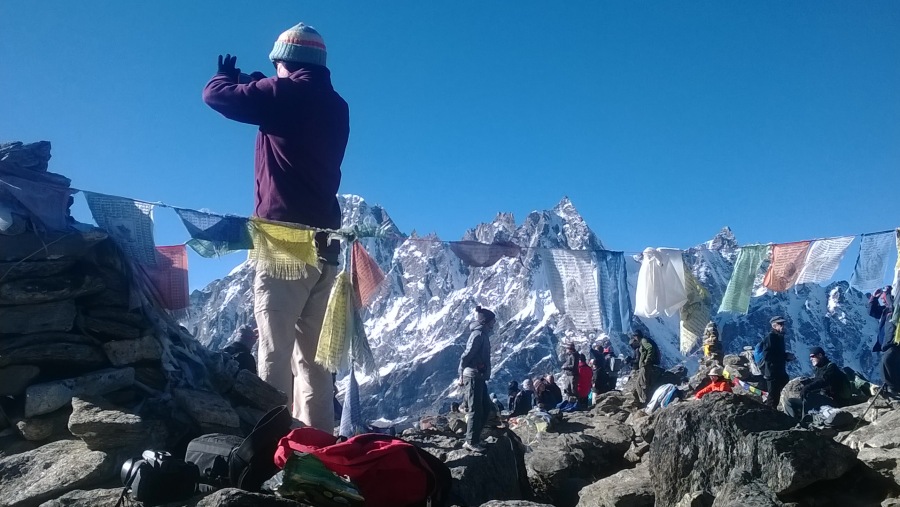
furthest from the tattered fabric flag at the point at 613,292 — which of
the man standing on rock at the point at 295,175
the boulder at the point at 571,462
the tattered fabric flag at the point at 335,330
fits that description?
the man standing on rock at the point at 295,175

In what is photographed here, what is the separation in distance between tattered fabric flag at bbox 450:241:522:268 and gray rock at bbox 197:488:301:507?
5.58m

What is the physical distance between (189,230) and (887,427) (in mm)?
6906

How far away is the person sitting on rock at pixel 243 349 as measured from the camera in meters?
8.66

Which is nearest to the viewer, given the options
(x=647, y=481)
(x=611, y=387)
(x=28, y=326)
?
(x=647, y=481)

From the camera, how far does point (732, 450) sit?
14.5ft

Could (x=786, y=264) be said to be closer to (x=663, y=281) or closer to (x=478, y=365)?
(x=663, y=281)

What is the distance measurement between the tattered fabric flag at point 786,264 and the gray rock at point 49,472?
8418 mm

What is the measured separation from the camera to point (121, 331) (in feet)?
21.2

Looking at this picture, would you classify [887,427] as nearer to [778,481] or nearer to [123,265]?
[778,481]

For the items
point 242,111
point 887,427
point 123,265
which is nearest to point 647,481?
point 887,427

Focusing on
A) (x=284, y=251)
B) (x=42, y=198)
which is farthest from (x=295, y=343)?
(x=42, y=198)

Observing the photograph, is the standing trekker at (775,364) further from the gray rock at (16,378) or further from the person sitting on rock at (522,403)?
the gray rock at (16,378)

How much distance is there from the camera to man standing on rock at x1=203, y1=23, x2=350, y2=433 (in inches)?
220

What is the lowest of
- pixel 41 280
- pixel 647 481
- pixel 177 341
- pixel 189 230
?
pixel 647 481
